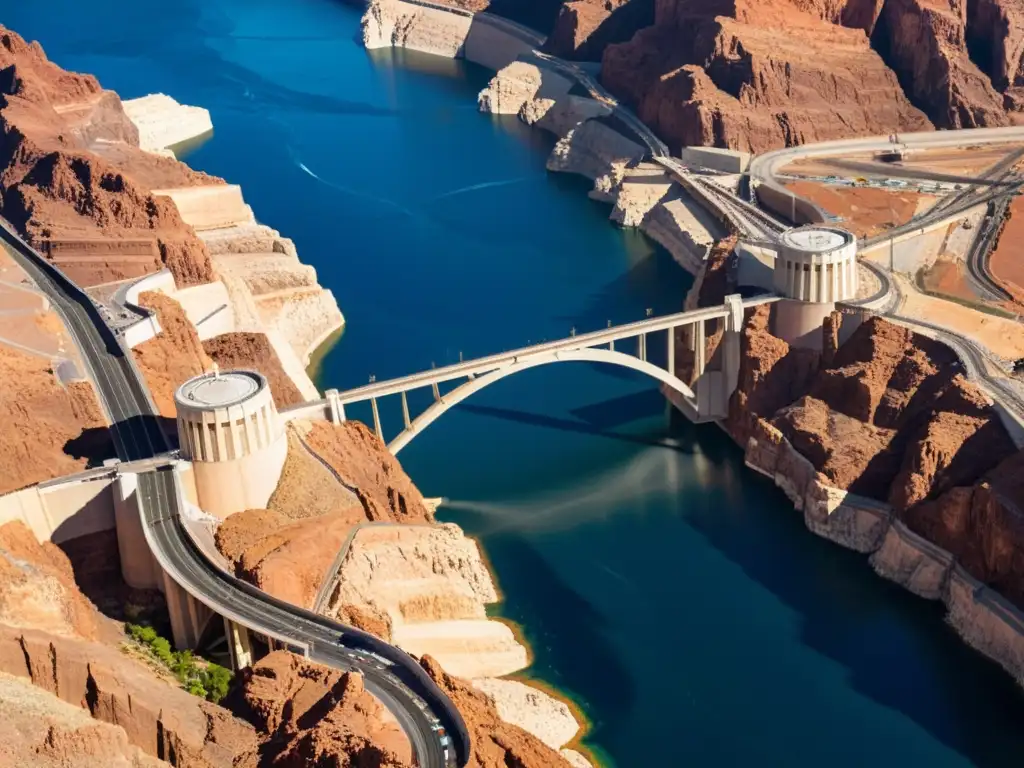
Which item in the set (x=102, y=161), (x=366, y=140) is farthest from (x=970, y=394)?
(x=366, y=140)

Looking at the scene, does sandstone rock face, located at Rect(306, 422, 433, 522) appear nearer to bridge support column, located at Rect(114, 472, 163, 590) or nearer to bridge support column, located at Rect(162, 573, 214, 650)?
bridge support column, located at Rect(114, 472, 163, 590)

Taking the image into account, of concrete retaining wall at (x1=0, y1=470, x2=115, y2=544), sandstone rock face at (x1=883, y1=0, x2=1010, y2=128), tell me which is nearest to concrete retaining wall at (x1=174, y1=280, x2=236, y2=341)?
concrete retaining wall at (x1=0, y1=470, x2=115, y2=544)

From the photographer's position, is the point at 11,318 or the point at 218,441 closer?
the point at 218,441

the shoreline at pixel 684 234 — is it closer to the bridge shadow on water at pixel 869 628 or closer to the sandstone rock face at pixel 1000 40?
the bridge shadow on water at pixel 869 628

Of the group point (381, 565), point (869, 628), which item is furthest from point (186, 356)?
point (869, 628)

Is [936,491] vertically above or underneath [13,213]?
underneath

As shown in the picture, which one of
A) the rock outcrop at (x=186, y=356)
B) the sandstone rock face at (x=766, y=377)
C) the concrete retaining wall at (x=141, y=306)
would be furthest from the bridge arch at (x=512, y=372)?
the concrete retaining wall at (x=141, y=306)

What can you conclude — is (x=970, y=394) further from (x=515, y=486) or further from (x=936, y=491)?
(x=515, y=486)
